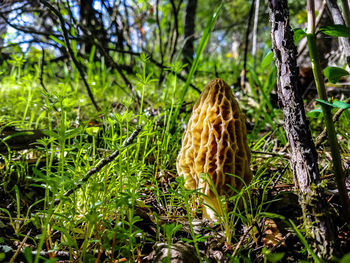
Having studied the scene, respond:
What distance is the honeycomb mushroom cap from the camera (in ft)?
4.34

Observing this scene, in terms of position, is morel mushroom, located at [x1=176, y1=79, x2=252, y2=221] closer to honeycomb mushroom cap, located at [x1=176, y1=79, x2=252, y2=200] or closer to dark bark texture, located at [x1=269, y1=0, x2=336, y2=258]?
honeycomb mushroom cap, located at [x1=176, y1=79, x2=252, y2=200]

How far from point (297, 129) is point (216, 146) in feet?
1.64

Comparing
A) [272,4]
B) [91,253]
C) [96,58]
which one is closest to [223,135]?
[272,4]

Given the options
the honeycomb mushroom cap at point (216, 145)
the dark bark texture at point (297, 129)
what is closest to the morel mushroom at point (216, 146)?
the honeycomb mushroom cap at point (216, 145)

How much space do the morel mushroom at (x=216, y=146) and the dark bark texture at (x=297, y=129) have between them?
0.41m

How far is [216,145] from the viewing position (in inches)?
53.2

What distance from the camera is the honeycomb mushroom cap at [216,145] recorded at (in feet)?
4.34

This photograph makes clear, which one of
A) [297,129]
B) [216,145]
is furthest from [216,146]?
[297,129]

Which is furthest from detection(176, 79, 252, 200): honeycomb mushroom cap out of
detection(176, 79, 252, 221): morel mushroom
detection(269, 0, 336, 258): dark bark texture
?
detection(269, 0, 336, 258): dark bark texture

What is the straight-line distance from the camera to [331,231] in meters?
0.84

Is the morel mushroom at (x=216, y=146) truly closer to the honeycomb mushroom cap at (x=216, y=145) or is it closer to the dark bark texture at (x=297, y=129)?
the honeycomb mushroom cap at (x=216, y=145)

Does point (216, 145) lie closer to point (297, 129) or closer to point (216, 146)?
point (216, 146)

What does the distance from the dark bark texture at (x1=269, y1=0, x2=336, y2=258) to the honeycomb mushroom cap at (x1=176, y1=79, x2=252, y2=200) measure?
16.2 inches

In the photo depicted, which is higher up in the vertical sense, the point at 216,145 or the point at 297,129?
the point at 297,129
